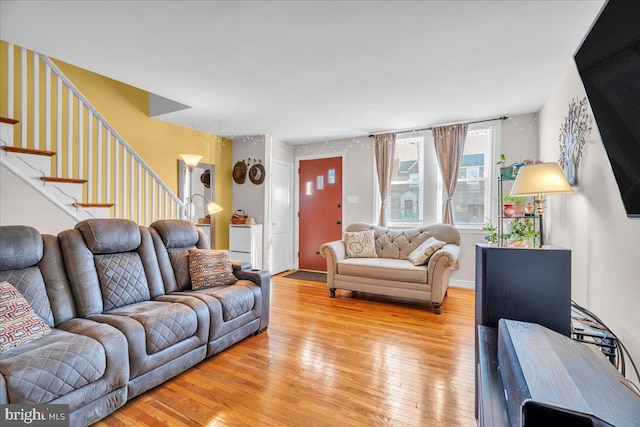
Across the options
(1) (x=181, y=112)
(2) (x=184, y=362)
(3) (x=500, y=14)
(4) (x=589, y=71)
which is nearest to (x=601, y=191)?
(4) (x=589, y=71)

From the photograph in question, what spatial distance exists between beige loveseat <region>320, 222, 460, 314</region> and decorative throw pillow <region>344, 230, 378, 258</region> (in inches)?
3.2

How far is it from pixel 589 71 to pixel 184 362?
8.82 feet

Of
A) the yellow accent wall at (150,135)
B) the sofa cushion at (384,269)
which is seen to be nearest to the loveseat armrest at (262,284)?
the sofa cushion at (384,269)

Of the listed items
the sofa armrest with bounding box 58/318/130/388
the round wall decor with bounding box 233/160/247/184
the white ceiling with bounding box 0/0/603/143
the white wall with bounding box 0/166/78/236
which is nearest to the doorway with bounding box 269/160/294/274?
the round wall decor with bounding box 233/160/247/184

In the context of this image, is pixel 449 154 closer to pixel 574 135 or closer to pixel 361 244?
pixel 361 244

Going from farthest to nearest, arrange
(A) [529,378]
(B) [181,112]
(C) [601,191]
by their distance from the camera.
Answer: (B) [181,112], (C) [601,191], (A) [529,378]

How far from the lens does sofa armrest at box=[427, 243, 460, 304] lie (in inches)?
132

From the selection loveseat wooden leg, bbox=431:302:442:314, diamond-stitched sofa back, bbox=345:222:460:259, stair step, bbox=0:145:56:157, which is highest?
stair step, bbox=0:145:56:157

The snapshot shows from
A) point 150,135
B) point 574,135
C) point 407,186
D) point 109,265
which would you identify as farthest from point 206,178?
point 574,135

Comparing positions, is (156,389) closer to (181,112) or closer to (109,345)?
(109,345)

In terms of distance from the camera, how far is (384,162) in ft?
15.9

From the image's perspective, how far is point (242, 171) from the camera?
5312 mm

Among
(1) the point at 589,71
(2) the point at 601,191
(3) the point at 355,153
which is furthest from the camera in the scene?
(3) the point at 355,153

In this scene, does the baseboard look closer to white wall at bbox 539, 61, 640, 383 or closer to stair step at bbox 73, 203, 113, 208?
white wall at bbox 539, 61, 640, 383
